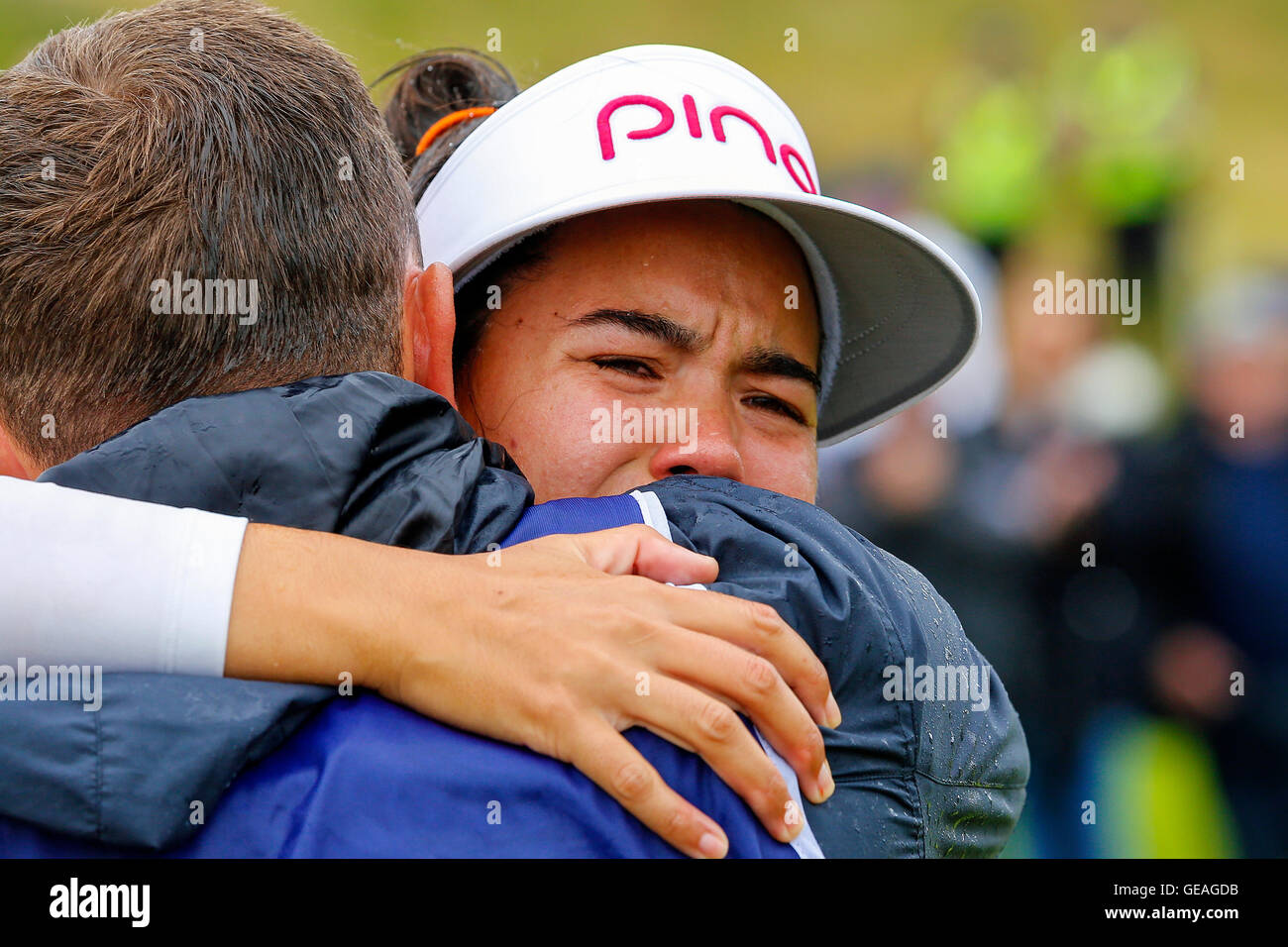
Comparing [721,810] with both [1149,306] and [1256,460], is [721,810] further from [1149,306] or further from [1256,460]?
[1149,306]

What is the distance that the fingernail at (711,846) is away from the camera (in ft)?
3.62

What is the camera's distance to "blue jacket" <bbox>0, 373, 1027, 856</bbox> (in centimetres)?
105

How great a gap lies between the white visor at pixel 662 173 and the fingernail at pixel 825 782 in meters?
0.84

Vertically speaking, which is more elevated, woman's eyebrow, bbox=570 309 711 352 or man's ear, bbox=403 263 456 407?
woman's eyebrow, bbox=570 309 711 352

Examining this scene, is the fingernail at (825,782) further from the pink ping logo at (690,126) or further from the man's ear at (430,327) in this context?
the pink ping logo at (690,126)

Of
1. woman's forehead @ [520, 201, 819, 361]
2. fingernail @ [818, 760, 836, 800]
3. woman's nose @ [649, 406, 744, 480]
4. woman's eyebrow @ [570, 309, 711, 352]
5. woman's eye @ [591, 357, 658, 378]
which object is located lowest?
fingernail @ [818, 760, 836, 800]

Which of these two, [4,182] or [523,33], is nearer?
[4,182]

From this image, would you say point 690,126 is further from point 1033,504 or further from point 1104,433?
point 1104,433

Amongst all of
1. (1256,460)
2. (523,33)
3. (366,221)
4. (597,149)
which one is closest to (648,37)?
(523,33)

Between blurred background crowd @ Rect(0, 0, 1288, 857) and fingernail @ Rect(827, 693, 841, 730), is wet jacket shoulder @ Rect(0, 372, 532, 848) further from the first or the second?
blurred background crowd @ Rect(0, 0, 1288, 857)

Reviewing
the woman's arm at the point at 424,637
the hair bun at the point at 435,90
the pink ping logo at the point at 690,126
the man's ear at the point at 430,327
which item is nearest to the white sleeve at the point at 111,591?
the woman's arm at the point at 424,637

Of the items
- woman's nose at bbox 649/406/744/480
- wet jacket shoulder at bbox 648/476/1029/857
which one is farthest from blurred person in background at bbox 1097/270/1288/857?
wet jacket shoulder at bbox 648/476/1029/857
